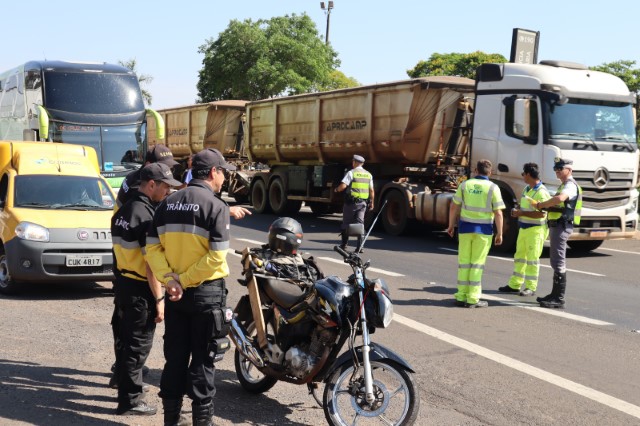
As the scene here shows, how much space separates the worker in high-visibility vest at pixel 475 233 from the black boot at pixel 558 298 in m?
0.71

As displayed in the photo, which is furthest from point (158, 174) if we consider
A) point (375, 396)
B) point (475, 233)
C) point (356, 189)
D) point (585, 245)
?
point (585, 245)

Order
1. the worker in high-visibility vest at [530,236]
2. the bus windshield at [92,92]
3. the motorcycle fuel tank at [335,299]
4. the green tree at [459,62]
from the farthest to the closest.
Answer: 1. the green tree at [459,62]
2. the bus windshield at [92,92]
3. the worker in high-visibility vest at [530,236]
4. the motorcycle fuel tank at [335,299]

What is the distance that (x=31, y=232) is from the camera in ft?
29.3

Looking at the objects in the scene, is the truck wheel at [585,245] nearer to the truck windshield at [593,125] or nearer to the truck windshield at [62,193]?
the truck windshield at [593,125]

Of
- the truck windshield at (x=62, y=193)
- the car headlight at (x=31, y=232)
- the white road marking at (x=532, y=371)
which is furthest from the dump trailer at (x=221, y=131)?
the white road marking at (x=532, y=371)

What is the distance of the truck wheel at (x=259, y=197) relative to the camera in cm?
2259

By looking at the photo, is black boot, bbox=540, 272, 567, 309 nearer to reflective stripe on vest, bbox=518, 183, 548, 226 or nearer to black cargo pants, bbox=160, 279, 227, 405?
reflective stripe on vest, bbox=518, 183, 548, 226

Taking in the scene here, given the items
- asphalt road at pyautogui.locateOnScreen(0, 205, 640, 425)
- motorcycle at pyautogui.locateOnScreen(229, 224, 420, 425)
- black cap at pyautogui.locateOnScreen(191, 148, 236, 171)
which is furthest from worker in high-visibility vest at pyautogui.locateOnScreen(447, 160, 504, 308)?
black cap at pyautogui.locateOnScreen(191, 148, 236, 171)

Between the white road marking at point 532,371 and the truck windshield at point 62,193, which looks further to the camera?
the truck windshield at point 62,193

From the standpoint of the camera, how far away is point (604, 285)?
434 inches

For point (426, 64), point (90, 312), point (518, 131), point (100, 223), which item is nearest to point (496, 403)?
point (90, 312)

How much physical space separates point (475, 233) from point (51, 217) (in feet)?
16.5

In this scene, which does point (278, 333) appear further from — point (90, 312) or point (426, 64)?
point (426, 64)

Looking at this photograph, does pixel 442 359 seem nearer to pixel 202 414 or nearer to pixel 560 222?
pixel 202 414
